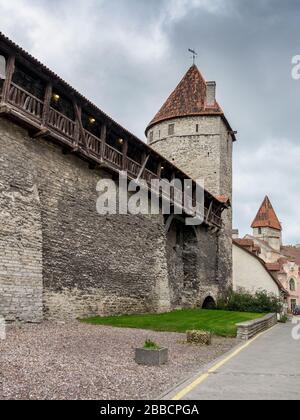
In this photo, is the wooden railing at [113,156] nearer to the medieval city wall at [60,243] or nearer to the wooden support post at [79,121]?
the medieval city wall at [60,243]

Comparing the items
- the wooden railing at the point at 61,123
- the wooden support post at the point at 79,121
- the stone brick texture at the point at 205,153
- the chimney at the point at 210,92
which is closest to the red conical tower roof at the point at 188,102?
the chimney at the point at 210,92

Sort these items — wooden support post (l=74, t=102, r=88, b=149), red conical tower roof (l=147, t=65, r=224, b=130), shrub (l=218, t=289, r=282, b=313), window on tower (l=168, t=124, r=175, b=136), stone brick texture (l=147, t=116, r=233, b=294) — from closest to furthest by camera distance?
wooden support post (l=74, t=102, r=88, b=149) < shrub (l=218, t=289, r=282, b=313) < stone brick texture (l=147, t=116, r=233, b=294) < red conical tower roof (l=147, t=65, r=224, b=130) < window on tower (l=168, t=124, r=175, b=136)

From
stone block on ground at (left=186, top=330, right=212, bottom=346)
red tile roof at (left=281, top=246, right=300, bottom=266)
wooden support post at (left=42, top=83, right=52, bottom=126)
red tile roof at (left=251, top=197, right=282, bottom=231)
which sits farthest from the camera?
red tile roof at (left=251, top=197, right=282, bottom=231)

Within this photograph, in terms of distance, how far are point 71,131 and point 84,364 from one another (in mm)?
11843

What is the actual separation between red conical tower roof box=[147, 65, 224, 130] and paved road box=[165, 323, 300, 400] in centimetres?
3081

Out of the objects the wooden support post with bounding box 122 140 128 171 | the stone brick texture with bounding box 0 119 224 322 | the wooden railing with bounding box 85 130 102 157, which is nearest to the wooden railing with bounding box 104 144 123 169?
the wooden support post with bounding box 122 140 128 171

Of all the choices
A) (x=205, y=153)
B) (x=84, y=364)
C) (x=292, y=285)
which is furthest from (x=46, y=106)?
(x=292, y=285)

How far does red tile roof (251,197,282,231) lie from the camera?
77812 mm

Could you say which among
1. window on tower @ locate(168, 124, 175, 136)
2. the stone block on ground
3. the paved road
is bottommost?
the paved road

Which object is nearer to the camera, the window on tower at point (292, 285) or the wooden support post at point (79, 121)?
the wooden support post at point (79, 121)

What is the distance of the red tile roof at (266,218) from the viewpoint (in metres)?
77.8

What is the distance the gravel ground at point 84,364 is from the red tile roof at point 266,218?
2605 inches

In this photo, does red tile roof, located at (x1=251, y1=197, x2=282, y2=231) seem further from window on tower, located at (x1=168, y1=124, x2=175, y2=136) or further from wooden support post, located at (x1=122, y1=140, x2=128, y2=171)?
wooden support post, located at (x1=122, y1=140, x2=128, y2=171)

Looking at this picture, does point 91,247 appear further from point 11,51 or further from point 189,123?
point 189,123
